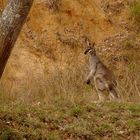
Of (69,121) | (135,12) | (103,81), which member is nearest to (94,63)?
(103,81)

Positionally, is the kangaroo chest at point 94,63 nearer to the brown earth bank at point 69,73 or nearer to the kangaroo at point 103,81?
the kangaroo at point 103,81

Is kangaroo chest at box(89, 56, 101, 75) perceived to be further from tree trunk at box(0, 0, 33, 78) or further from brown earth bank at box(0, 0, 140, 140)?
tree trunk at box(0, 0, 33, 78)

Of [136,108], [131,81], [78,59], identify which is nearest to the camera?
[136,108]

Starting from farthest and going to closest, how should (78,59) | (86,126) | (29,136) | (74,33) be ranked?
(74,33) → (78,59) → (86,126) → (29,136)

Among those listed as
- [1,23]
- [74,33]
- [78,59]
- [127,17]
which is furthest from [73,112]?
[127,17]

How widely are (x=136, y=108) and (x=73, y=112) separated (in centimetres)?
133

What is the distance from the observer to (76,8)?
69.3 feet

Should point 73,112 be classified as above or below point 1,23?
below

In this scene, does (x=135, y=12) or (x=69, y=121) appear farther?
(x=135, y=12)

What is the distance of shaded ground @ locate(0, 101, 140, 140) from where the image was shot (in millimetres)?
10453

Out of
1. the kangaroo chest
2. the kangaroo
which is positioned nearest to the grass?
the kangaroo chest

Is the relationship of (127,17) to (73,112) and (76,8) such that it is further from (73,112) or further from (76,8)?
(73,112)

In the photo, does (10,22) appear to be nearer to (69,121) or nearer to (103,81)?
(69,121)

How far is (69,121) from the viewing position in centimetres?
1136
